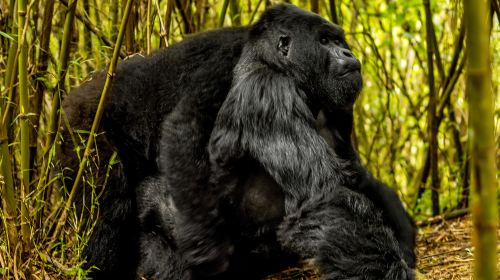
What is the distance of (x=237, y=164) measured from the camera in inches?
148

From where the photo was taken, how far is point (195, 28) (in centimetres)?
551

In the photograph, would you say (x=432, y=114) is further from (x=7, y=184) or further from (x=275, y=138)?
(x=7, y=184)

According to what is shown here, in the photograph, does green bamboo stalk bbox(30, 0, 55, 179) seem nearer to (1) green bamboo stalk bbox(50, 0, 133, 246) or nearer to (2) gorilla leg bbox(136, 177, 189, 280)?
(1) green bamboo stalk bbox(50, 0, 133, 246)

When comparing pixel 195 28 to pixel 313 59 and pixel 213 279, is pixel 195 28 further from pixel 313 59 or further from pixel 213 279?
pixel 213 279

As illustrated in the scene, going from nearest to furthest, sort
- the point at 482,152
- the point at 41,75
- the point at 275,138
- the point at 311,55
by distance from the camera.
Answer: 1. the point at 482,152
2. the point at 275,138
3. the point at 311,55
4. the point at 41,75

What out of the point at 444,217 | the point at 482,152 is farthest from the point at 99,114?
the point at 444,217

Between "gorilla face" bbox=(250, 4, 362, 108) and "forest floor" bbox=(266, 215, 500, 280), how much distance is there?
1.09 metres

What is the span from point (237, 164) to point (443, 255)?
5.32 feet

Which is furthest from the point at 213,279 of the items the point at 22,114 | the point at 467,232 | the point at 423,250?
the point at 467,232

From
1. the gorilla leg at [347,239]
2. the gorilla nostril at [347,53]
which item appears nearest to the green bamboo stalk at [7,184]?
the gorilla leg at [347,239]

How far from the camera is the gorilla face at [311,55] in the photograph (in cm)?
386

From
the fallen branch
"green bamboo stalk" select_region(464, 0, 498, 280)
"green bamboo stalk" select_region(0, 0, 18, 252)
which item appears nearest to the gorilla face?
"green bamboo stalk" select_region(0, 0, 18, 252)

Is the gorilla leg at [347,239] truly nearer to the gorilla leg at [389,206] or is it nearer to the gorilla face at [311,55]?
the gorilla leg at [389,206]

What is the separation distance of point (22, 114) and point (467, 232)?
10.8ft
